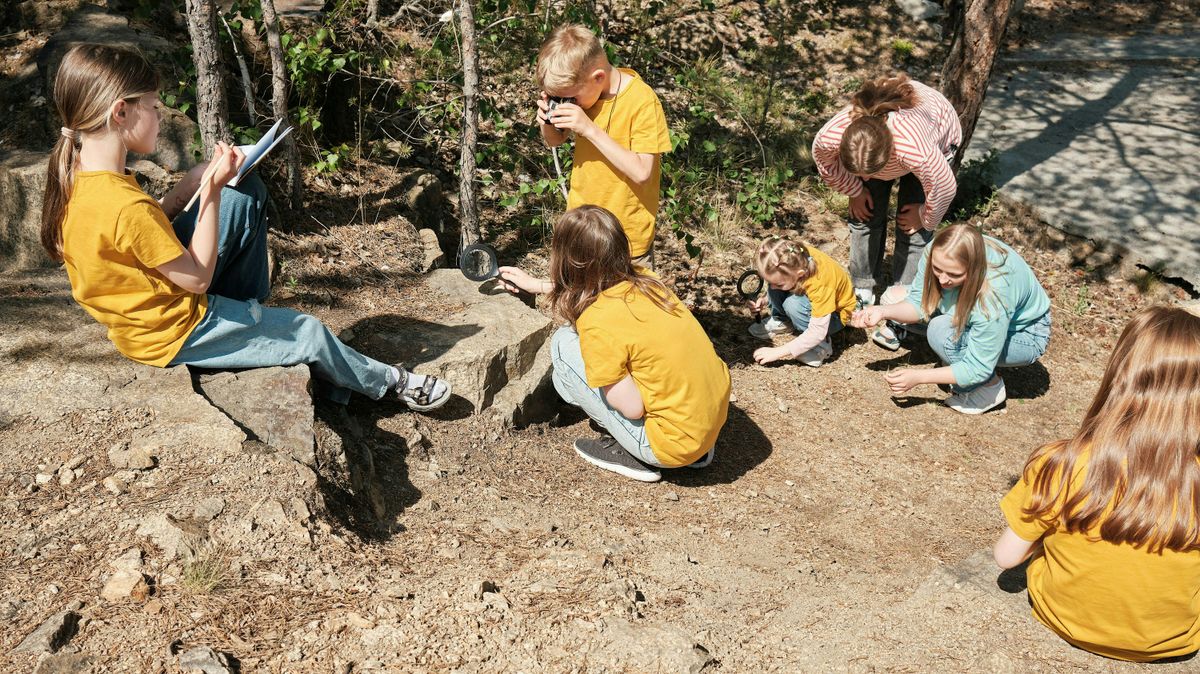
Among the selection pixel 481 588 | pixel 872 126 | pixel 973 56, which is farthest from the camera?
pixel 973 56

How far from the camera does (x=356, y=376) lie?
3.55 meters

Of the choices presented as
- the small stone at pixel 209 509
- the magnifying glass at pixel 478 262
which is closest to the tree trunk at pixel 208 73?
the magnifying glass at pixel 478 262

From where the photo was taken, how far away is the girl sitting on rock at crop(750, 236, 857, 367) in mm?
4684

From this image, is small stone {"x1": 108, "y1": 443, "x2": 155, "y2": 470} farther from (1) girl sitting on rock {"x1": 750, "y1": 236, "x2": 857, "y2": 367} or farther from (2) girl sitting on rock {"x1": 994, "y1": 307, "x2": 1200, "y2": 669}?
(1) girl sitting on rock {"x1": 750, "y1": 236, "x2": 857, "y2": 367}

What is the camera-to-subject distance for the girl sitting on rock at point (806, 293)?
4.68 metres

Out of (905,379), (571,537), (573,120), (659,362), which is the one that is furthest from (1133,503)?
(573,120)

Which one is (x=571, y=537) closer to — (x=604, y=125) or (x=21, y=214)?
(x=604, y=125)

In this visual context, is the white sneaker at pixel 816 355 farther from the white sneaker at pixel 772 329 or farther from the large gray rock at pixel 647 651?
the large gray rock at pixel 647 651

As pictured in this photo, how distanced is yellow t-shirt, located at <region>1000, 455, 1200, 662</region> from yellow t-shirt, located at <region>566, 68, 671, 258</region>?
183 centimetres

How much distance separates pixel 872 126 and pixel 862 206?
0.69 m

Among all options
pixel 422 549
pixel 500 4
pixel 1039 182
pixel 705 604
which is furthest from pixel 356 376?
pixel 1039 182

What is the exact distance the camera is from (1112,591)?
2.51 meters

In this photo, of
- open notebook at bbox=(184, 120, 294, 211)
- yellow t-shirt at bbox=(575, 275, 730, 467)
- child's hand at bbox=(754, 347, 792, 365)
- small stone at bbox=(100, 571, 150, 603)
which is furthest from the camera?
child's hand at bbox=(754, 347, 792, 365)

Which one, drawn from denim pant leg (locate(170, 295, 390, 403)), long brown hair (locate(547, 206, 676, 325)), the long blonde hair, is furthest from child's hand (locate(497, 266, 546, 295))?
the long blonde hair
